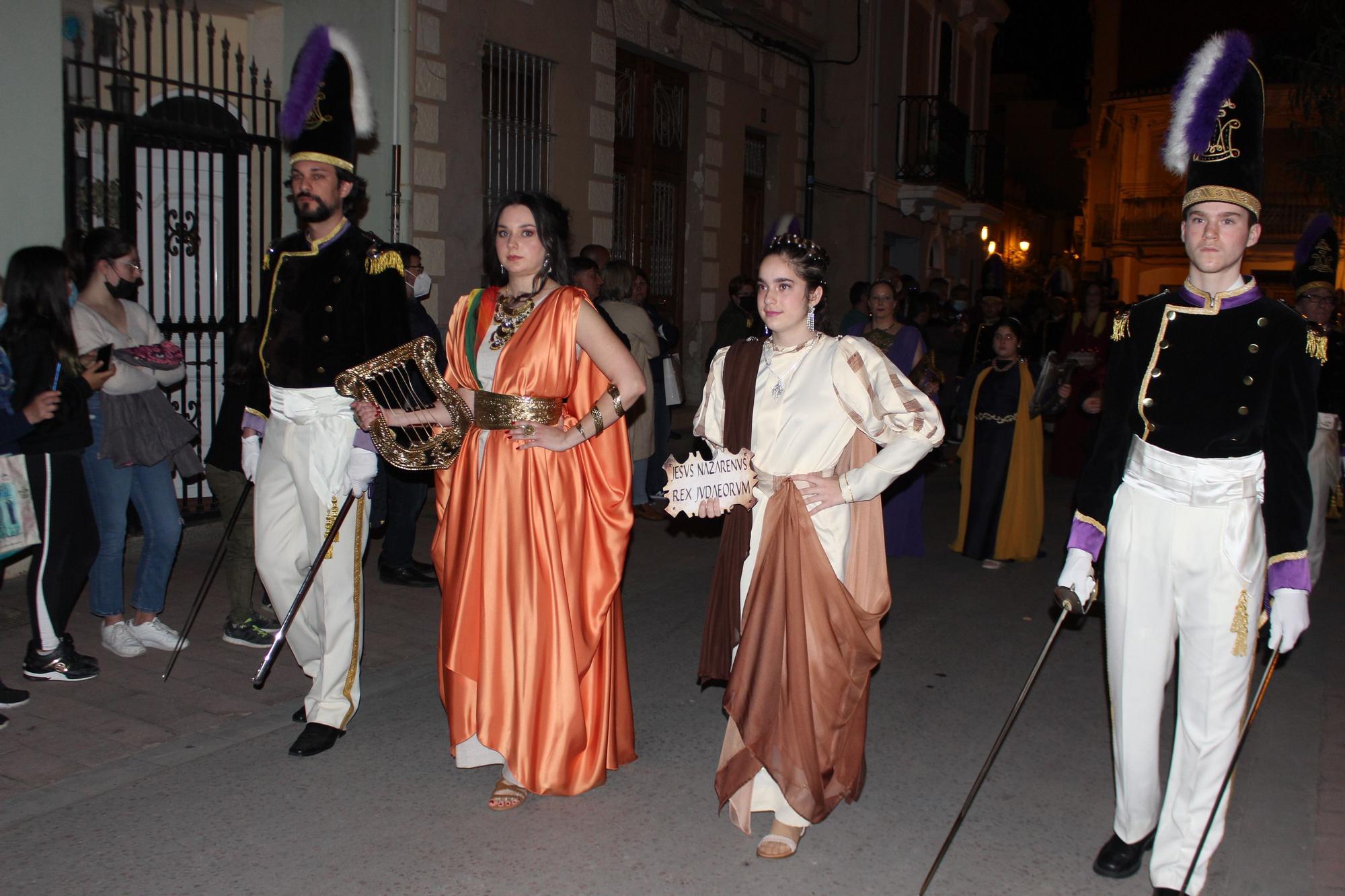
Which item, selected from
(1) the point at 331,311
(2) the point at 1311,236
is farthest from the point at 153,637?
(2) the point at 1311,236

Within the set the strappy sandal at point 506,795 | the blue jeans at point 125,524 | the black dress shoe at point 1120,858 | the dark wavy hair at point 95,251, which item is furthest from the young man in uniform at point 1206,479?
the dark wavy hair at point 95,251

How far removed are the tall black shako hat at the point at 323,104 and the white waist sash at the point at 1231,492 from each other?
3.20 m

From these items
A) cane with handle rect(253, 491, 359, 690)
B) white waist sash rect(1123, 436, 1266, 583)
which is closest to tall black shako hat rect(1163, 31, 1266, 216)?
white waist sash rect(1123, 436, 1266, 583)

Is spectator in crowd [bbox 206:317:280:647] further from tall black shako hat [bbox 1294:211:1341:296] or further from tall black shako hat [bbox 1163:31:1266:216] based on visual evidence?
tall black shako hat [bbox 1294:211:1341:296]

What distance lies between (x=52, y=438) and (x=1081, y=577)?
170 inches

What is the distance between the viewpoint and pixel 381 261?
15.1ft

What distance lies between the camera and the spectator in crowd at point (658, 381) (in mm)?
9609

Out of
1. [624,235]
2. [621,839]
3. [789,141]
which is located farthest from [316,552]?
[789,141]

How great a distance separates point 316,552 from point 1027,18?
49.5m

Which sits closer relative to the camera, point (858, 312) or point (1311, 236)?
point (1311, 236)

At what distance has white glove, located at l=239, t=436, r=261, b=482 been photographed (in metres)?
4.88

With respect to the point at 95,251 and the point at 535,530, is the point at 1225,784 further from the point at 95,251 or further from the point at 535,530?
the point at 95,251

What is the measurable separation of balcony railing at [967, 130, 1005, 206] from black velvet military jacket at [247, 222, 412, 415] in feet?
68.6

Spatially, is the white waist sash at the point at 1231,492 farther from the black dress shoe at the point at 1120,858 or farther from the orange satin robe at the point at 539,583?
the orange satin robe at the point at 539,583
